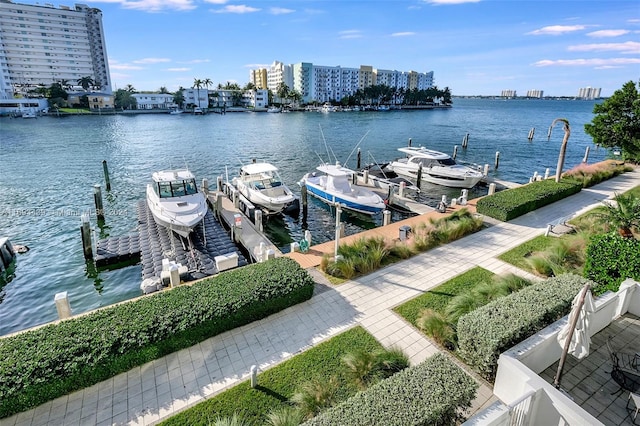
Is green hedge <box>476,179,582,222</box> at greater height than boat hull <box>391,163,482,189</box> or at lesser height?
greater

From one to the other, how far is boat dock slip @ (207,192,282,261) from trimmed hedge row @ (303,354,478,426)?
28.4 ft

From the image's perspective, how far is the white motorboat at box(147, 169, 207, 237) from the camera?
16.5m

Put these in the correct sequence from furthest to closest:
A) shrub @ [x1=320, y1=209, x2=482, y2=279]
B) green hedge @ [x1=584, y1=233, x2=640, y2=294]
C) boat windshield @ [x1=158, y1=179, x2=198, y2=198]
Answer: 1. boat windshield @ [x1=158, y1=179, x2=198, y2=198]
2. shrub @ [x1=320, y1=209, x2=482, y2=279]
3. green hedge @ [x1=584, y1=233, x2=640, y2=294]

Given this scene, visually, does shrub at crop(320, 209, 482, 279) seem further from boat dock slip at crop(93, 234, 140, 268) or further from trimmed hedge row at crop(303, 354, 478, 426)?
boat dock slip at crop(93, 234, 140, 268)

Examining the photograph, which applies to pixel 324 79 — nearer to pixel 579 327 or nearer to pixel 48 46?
pixel 48 46

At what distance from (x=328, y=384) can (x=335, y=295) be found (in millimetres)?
3827

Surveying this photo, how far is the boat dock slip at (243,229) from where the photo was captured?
1566 centimetres

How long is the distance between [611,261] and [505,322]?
4.72m

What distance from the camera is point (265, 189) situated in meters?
21.8

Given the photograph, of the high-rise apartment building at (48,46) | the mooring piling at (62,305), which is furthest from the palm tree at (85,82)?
the mooring piling at (62,305)

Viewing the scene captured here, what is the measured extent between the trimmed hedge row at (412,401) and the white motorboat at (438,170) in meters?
22.8

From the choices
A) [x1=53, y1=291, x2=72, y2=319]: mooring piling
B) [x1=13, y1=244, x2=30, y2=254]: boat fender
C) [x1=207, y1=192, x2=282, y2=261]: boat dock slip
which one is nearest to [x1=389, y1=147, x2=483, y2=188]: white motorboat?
[x1=207, y1=192, x2=282, y2=261]: boat dock slip

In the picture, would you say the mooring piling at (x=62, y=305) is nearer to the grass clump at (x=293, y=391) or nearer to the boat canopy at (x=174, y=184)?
the grass clump at (x=293, y=391)

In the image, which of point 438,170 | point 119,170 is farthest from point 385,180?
point 119,170
